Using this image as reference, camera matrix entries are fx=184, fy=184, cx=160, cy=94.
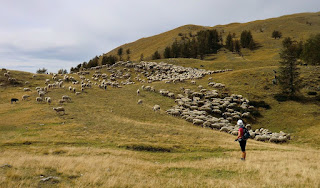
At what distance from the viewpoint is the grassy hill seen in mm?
9953

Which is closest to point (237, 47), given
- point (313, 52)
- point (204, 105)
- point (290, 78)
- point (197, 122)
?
point (313, 52)

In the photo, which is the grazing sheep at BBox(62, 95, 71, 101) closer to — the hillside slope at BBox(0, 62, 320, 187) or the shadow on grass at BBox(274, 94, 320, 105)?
the hillside slope at BBox(0, 62, 320, 187)

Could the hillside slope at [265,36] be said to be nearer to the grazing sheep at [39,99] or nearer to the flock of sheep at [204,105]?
the flock of sheep at [204,105]

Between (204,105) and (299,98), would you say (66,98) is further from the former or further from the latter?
(299,98)

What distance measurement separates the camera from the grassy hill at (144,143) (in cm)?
995

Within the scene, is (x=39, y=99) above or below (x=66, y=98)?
above

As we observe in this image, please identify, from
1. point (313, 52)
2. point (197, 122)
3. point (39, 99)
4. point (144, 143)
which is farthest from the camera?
point (313, 52)

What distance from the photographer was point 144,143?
19328mm

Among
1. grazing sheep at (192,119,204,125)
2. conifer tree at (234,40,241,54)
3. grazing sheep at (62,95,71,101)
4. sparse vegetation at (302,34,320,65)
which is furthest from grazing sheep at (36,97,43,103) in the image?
conifer tree at (234,40,241,54)

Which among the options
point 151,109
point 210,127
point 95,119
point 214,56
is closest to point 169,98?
point 151,109

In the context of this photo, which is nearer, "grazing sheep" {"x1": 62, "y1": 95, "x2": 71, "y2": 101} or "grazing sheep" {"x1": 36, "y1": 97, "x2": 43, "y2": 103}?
"grazing sheep" {"x1": 36, "y1": 97, "x2": 43, "y2": 103}

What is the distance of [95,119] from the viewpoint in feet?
89.6

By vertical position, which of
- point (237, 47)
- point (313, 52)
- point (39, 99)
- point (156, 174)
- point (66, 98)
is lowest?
point (156, 174)

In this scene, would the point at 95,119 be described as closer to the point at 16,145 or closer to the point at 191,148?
the point at 16,145
